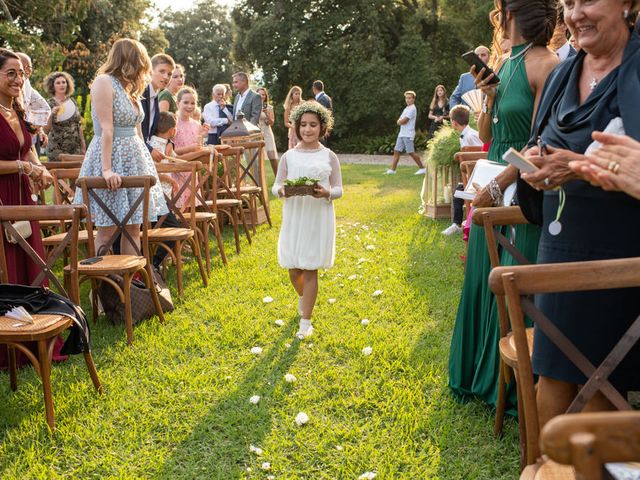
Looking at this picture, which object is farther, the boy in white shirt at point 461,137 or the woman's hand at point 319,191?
the boy in white shirt at point 461,137

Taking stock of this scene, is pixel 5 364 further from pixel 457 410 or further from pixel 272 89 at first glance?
pixel 272 89

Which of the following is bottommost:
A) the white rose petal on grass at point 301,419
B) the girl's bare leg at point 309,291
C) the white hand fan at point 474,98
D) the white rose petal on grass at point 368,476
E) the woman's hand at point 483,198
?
the white rose petal on grass at point 301,419

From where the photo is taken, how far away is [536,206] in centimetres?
256

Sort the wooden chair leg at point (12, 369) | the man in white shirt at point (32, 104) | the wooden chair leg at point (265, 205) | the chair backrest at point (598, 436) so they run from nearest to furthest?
1. the chair backrest at point (598, 436)
2. the wooden chair leg at point (12, 369)
3. the man in white shirt at point (32, 104)
4. the wooden chair leg at point (265, 205)

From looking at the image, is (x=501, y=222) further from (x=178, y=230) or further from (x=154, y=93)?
(x=154, y=93)

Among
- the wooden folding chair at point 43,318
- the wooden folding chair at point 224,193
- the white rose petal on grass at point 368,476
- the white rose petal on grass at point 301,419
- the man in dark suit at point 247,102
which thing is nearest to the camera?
the white rose petal on grass at point 368,476

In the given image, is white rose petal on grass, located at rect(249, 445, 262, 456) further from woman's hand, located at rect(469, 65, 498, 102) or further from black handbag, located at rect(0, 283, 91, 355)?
woman's hand, located at rect(469, 65, 498, 102)

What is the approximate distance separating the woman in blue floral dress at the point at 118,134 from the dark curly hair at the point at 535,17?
320cm

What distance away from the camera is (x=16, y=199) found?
15.2 ft

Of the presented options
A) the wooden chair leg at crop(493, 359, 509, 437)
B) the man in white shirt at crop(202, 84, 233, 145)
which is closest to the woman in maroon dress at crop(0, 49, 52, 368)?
the wooden chair leg at crop(493, 359, 509, 437)

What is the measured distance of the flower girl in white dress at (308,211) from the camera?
197 inches

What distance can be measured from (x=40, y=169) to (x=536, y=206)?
3.66 metres

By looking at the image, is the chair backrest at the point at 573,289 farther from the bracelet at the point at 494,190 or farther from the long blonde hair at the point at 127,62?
the long blonde hair at the point at 127,62

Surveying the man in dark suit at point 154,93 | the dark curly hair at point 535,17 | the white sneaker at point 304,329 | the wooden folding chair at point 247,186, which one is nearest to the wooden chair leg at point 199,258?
the man in dark suit at point 154,93
